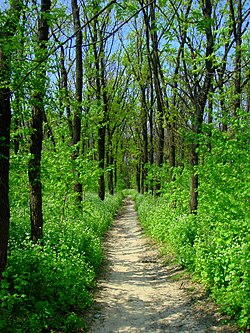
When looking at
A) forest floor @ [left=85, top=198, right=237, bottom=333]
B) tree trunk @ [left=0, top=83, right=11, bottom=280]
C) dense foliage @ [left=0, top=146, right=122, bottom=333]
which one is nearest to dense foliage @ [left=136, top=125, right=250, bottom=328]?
forest floor @ [left=85, top=198, right=237, bottom=333]

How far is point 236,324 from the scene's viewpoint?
17.0ft

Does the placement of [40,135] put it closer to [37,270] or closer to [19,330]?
[37,270]

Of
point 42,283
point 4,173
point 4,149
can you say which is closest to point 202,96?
point 4,149

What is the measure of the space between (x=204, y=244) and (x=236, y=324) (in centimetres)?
191

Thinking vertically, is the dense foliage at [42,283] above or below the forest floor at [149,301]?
above

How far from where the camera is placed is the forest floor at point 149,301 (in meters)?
5.78

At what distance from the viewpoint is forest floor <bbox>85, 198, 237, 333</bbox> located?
5781 millimetres

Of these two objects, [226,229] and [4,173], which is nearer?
[4,173]

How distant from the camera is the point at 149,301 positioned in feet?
23.2

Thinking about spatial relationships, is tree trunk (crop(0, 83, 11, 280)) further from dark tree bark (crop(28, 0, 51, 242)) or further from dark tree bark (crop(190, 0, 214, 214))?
dark tree bark (crop(190, 0, 214, 214))

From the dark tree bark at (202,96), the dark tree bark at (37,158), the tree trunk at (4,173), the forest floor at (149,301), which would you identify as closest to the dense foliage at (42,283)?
the dark tree bark at (37,158)

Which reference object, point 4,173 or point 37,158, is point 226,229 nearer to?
point 4,173

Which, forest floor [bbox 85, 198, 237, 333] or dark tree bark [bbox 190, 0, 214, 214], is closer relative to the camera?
forest floor [bbox 85, 198, 237, 333]

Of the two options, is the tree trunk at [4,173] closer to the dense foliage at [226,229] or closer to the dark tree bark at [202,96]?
the dense foliage at [226,229]
